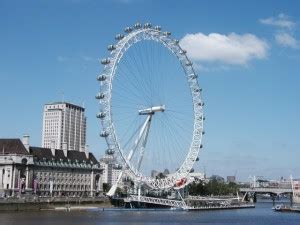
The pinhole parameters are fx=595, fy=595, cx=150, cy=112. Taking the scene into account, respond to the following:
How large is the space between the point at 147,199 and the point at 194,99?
18.9 m

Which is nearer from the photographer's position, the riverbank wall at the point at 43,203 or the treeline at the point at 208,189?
the riverbank wall at the point at 43,203

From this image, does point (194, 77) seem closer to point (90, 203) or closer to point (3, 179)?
point (90, 203)

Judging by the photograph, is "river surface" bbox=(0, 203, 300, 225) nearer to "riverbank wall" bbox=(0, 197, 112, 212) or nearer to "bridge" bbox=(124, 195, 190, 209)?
"riverbank wall" bbox=(0, 197, 112, 212)

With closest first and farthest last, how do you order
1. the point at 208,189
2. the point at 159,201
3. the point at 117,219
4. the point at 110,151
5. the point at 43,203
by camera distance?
the point at 117,219
the point at 110,151
the point at 43,203
the point at 159,201
the point at 208,189

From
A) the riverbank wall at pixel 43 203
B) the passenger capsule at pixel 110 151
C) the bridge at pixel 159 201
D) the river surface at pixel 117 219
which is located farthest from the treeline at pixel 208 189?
the river surface at pixel 117 219

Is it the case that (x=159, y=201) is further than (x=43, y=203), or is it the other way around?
(x=159, y=201)

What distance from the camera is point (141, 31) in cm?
8612

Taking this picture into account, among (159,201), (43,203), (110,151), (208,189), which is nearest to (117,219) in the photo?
(110,151)

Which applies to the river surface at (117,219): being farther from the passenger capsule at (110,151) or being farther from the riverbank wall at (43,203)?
the passenger capsule at (110,151)

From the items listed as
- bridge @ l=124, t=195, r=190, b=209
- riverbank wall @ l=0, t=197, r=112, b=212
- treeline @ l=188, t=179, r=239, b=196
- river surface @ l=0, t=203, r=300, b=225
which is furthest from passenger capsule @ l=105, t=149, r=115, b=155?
treeline @ l=188, t=179, r=239, b=196

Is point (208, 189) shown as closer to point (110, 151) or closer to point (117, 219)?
point (110, 151)

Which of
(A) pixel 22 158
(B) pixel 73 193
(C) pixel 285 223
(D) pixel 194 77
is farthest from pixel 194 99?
(B) pixel 73 193

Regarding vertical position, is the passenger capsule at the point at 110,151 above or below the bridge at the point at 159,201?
above

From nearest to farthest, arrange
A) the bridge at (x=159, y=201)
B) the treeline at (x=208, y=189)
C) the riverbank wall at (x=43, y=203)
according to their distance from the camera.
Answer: the riverbank wall at (x=43, y=203)
the bridge at (x=159, y=201)
the treeline at (x=208, y=189)
